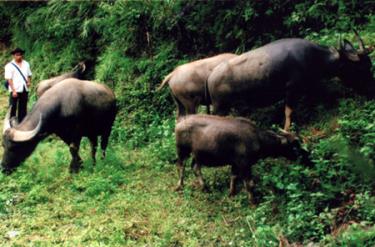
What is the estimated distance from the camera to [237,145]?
28.0ft

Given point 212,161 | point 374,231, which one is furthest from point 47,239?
point 374,231

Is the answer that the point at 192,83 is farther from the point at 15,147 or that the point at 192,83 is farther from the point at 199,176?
the point at 15,147

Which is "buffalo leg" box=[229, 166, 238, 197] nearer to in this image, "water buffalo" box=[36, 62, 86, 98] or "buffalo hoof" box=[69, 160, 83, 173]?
"buffalo hoof" box=[69, 160, 83, 173]

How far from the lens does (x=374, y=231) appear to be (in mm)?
6031

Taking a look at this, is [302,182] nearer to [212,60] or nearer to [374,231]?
[374,231]

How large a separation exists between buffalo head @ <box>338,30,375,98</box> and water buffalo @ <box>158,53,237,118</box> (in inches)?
74.7

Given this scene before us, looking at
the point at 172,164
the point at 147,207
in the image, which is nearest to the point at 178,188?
the point at 147,207

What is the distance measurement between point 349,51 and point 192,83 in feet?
8.73

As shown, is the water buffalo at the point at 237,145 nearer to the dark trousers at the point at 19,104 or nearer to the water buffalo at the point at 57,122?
the water buffalo at the point at 57,122

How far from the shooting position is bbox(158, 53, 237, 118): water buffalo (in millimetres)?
10400

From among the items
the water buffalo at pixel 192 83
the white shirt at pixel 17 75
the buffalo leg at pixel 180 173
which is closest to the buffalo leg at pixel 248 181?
the buffalo leg at pixel 180 173

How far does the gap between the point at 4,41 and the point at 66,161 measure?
9.77 meters

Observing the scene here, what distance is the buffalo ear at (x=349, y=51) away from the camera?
383 inches

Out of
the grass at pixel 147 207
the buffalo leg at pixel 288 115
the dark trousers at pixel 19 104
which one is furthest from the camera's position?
the dark trousers at pixel 19 104
